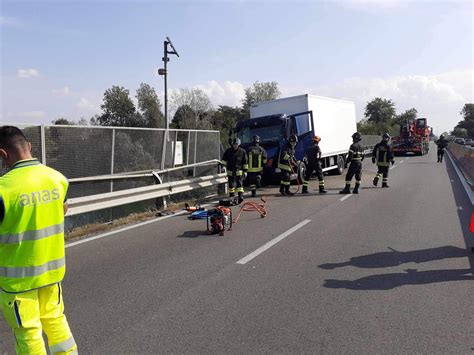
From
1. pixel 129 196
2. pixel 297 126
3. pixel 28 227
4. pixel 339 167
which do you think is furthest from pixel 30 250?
pixel 339 167

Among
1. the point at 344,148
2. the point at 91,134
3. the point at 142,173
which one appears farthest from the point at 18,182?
the point at 344,148

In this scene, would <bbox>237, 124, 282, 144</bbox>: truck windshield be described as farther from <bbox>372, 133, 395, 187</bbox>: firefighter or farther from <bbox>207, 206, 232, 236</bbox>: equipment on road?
<bbox>207, 206, 232, 236</bbox>: equipment on road

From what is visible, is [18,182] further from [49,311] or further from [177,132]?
[177,132]

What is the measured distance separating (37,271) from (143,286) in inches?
96.1

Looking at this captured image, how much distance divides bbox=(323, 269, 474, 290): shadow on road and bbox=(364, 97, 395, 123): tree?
103980mm

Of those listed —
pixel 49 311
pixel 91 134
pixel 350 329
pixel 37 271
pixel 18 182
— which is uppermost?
pixel 91 134

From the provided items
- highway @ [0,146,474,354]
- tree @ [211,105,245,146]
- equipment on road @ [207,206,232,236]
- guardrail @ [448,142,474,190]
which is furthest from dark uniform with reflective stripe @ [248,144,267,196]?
tree @ [211,105,245,146]

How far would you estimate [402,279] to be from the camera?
4969mm

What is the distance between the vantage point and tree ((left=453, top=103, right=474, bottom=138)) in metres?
124

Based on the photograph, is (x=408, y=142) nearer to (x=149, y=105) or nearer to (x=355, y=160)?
(x=355, y=160)

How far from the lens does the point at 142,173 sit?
1046 cm

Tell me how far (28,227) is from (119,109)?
4917 cm

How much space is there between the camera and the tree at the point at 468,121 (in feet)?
408

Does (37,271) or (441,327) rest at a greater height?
(37,271)
